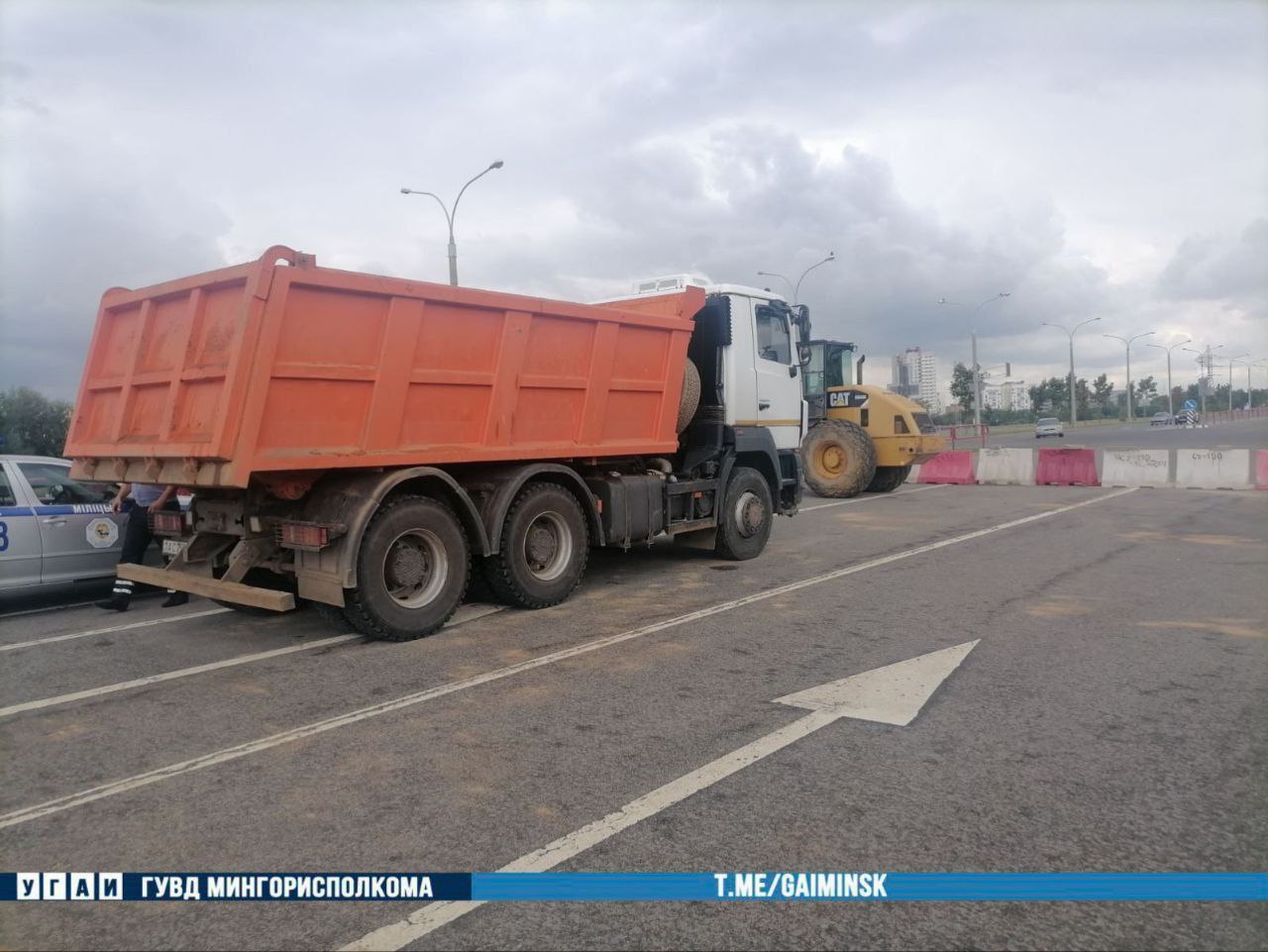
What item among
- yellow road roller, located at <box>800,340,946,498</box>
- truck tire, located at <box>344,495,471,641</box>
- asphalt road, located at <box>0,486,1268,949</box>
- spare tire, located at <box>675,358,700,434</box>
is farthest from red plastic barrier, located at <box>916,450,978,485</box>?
truck tire, located at <box>344,495,471,641</box>

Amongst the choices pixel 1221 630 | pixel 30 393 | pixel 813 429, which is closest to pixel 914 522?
pixel 813 429

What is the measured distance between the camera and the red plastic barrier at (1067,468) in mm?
18875

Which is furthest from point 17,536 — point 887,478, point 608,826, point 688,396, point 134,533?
point 887,478

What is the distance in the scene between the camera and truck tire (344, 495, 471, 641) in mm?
5883

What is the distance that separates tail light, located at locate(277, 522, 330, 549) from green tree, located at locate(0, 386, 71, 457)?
46.8 ft

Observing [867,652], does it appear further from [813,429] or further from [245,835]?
[813,429]

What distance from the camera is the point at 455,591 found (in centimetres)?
644

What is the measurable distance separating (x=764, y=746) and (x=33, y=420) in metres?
21.5

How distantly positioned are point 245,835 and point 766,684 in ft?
9.69

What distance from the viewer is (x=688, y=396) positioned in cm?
895

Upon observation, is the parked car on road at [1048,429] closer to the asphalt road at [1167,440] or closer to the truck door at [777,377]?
the asphalt road at [1167,440]

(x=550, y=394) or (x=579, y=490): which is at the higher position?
(x=550, y=394)

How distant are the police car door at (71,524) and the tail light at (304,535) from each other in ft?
10.2

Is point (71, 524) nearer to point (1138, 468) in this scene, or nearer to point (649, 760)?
point (649, 760)
